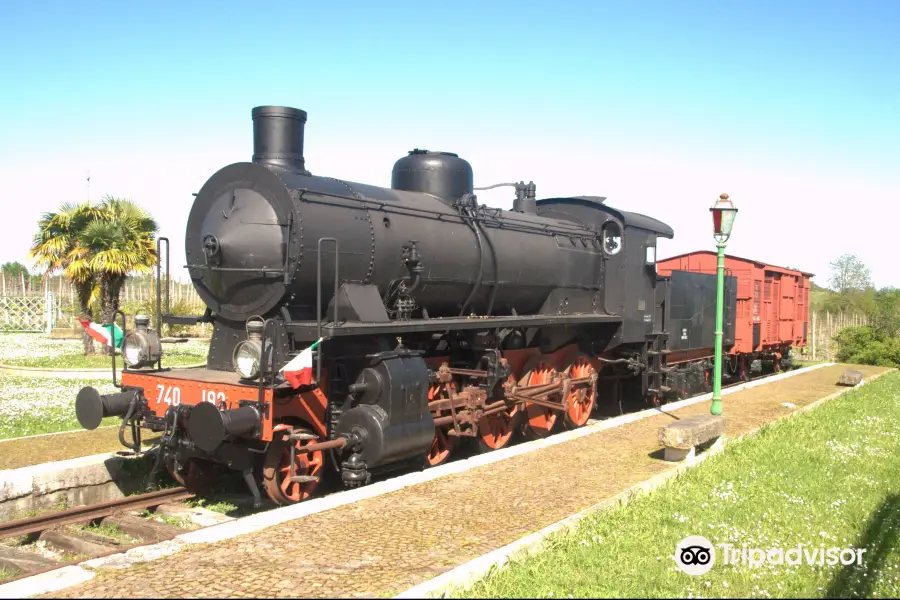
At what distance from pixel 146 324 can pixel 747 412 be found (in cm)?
988

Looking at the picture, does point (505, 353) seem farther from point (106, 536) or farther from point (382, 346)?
point (106, 536)

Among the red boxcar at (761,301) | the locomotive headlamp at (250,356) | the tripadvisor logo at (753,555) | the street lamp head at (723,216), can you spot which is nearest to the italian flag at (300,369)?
the locomotive headlamp at (250,356)

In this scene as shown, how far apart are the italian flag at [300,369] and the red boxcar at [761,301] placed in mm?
13467

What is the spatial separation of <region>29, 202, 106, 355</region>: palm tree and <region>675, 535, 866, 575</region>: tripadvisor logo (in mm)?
18020

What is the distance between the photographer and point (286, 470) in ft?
23.8

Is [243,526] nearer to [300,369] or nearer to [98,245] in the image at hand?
[300,369]

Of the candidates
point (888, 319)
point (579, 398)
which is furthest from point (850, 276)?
point (579, 398)

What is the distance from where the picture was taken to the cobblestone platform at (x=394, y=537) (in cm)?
468

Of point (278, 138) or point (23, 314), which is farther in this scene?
point (23, 314)

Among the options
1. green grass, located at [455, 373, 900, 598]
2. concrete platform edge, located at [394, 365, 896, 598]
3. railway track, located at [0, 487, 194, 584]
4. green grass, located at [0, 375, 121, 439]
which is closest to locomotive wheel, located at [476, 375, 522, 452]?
concrete platform edge, located at [394, 365, 896, 598]

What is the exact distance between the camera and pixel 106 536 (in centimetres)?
652

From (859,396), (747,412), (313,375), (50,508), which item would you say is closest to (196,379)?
(313,375)

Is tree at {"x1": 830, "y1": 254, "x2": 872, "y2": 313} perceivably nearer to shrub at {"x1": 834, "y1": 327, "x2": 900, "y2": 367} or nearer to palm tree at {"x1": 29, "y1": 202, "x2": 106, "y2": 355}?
shrub at {"x1": 834, "y1": 327, "x2": 900, "y2": 367}

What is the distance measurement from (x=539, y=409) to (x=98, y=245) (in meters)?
13.7
